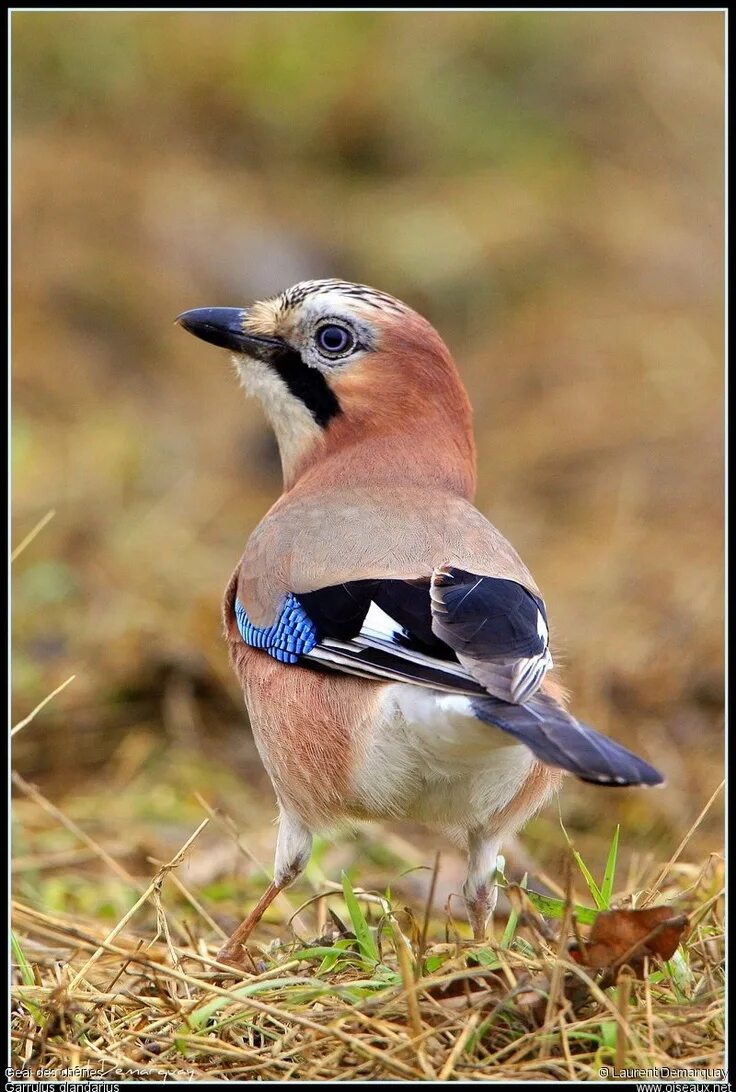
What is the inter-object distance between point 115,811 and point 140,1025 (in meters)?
1.78

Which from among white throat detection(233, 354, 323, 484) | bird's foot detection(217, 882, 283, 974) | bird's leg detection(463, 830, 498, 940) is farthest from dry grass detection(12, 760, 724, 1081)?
white throat detection(233, 354, 323, 484)

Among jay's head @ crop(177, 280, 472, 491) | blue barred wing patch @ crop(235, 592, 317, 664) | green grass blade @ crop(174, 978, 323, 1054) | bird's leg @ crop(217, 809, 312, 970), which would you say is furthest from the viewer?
jay's head @ crop(177, 280, 472, 491)

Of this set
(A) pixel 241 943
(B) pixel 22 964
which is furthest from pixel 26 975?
(A) pixel 241 943

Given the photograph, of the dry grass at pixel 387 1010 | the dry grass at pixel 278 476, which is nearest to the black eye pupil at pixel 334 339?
the dry grass at pixel 278 476

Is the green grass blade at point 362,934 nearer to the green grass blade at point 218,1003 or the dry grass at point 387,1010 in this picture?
the dry grass at point 387,1010

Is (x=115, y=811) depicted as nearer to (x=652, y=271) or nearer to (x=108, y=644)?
(x=108, y=644)

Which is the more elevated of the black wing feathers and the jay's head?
the jay's head

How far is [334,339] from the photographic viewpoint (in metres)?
3.92

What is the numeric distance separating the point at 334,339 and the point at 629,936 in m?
1.97

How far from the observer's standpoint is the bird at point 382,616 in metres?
2.79

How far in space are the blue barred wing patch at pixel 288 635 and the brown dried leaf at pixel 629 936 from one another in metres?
0.96

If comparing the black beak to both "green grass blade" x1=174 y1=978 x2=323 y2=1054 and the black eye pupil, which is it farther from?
"green grass blade" x1=174 y1=978 x2=323 y2=1054

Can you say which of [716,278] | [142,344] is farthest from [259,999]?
[716,278]

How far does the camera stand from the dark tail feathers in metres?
2.38
